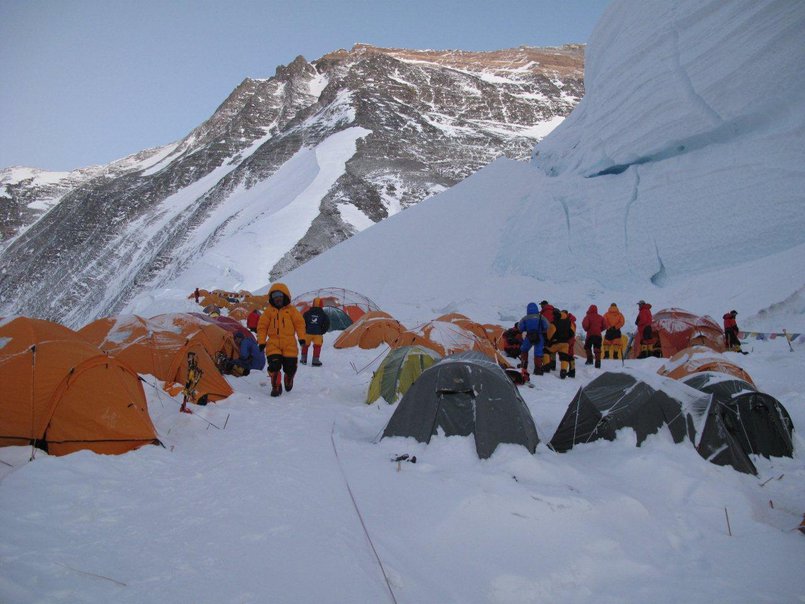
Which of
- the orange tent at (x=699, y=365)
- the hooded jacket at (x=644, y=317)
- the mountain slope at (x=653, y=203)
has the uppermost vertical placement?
the mountain slope at (x=653, y=203)

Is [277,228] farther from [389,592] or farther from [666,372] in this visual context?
[389,592]

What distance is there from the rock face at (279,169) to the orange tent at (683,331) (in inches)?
1207

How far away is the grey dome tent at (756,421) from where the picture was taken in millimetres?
5203

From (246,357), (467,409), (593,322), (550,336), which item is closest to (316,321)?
(246,357)

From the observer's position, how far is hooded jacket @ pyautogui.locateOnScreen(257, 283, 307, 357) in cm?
712

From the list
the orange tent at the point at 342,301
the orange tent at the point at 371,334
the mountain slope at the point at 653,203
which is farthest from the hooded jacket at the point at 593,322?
the orange tent at the point at 342,301

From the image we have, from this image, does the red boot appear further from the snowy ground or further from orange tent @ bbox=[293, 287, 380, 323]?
orange tent @ bbox=[293, 287, 380, 323]

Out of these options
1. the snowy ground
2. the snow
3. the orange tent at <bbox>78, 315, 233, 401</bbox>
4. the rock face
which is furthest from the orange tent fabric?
the rock face

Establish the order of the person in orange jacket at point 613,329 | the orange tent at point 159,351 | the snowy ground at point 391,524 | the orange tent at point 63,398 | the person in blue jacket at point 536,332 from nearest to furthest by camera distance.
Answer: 1. the snowy ground at point 391,524
2. the orange tent at point 63,398
3. the orange tent at point 159,351
4. the person in blue jacket at point 536,332
5. the person in orange jacket at point 613,329

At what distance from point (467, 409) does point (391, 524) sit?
5.43 ft

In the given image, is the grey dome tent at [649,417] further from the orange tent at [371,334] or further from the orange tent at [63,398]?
the orange tent at [371,334]

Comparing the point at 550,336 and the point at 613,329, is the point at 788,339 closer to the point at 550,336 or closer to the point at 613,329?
the point at 613,329

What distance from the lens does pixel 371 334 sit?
12.6 meters

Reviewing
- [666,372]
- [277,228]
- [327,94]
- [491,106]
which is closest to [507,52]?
[491,106]
